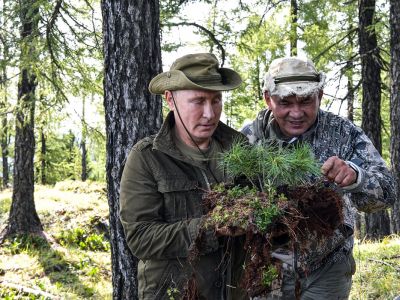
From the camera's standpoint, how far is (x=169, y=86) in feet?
8.00

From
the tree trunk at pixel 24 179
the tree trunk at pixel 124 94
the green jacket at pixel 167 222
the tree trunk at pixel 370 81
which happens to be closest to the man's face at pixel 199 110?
the green jacket at pixel 167 222

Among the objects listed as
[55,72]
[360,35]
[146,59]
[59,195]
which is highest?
[360,35]

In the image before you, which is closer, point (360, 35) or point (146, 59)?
point (146, 59)

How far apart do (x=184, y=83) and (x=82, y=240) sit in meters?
9.08

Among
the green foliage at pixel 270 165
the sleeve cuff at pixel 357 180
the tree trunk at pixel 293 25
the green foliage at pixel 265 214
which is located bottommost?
the green foliage at pixel 265 214

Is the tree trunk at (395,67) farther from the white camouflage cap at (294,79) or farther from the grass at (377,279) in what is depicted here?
the white camouflage cap at (294,79)

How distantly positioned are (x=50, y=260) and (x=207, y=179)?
7.64 metres

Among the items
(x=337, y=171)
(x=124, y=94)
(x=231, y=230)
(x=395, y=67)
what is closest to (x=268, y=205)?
(x=231, y=230)

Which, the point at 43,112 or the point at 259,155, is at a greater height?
the point at 43,112

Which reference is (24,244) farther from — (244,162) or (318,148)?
(244,162)

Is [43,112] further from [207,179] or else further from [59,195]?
[207,179]

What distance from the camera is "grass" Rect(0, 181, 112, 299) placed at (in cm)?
771

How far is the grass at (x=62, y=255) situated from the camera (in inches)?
304

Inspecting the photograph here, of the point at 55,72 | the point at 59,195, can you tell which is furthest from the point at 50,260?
the point at 59,195
